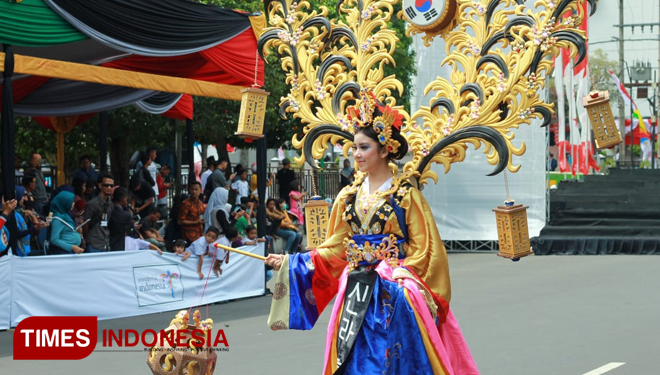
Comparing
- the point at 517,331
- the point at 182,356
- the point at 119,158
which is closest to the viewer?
the point at 182,356

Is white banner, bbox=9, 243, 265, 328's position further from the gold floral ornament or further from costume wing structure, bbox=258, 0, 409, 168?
the gold floral ornament

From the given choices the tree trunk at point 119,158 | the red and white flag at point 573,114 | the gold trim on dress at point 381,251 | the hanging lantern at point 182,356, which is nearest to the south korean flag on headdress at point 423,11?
the gold trim on dress at point 381,251

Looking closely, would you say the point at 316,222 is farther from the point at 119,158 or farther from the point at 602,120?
the point at 119,158

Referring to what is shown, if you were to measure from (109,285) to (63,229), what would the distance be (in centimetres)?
87

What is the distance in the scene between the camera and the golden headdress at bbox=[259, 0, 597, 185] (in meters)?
5.91

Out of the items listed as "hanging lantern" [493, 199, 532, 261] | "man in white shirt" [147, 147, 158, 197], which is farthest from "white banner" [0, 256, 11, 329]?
"man in white shirt" [147, 147, 158, 197]

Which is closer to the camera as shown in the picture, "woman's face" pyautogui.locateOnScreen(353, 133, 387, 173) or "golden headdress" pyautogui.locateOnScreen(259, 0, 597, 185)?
"woman's face" pyautogui.locateOnScreen(353, 133, 387, 173)

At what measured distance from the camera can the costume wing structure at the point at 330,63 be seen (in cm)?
633

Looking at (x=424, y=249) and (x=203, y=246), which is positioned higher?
(x=424, y=249)

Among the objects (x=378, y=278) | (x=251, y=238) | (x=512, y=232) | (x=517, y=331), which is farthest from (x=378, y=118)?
(x=251, y=238)

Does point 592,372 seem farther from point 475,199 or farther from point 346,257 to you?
point 475,199

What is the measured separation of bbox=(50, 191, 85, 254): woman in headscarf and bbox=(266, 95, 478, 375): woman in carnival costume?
544cm

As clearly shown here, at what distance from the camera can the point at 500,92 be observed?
594 centimetres

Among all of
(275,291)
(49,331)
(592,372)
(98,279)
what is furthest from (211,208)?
(275,291)
